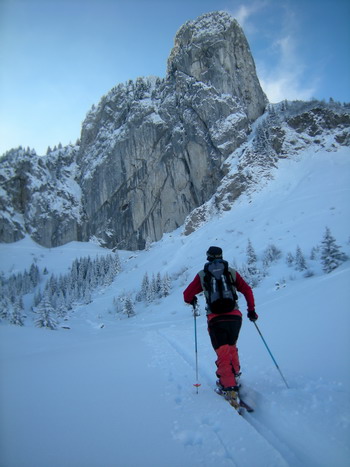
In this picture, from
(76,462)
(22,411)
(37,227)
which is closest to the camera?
(76,462)

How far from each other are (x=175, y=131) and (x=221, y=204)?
34.7 meters

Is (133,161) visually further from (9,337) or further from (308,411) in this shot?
(308,411)

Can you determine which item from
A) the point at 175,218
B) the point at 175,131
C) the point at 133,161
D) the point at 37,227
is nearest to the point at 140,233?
the point at 175,218

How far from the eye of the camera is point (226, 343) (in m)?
3.96

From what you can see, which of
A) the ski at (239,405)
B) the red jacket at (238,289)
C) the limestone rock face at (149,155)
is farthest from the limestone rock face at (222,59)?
the ski at (239,405)

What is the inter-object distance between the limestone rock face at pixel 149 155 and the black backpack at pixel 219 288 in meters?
62.3

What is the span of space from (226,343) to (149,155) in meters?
85.6

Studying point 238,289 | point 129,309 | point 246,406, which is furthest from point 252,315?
point 129,309

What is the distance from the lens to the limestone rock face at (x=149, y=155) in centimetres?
7056

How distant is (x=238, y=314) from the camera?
161 inches

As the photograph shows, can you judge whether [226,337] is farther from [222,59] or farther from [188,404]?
[222,59]

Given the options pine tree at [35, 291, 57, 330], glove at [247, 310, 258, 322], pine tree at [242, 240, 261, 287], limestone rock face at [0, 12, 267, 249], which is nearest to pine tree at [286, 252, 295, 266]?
pine tree at [242, 240, 261, 287]

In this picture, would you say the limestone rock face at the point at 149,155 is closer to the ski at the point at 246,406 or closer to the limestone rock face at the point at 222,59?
the limestone rock face at the point at 222,59

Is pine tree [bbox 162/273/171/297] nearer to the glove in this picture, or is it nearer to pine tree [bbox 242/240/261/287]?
pine tree [bbox 242/240/261/287]
